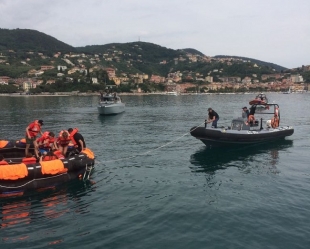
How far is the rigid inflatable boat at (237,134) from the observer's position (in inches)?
806

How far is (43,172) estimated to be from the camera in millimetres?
12711

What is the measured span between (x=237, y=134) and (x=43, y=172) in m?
13.0

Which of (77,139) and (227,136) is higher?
(77,139)

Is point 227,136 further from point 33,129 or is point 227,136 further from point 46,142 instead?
point 33,129

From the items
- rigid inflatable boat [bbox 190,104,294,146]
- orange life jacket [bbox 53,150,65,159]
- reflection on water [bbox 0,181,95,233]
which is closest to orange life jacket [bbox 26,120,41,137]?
orange life jacket [bbox 53,150,65,159]

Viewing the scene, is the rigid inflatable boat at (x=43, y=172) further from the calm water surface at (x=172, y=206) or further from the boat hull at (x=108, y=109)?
the boat hull at (x=108, y=109)

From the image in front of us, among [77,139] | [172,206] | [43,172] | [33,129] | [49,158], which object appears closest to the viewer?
[172,206]

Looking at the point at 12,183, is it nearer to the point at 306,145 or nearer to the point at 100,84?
the point at 306,145

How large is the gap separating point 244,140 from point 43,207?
1438cm

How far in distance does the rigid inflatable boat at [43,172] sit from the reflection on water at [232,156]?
5.85m

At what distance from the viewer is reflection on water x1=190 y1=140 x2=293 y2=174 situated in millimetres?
17234

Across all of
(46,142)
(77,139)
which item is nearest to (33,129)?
(46,142)

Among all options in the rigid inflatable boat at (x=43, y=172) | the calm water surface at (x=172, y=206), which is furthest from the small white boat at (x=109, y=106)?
the rigid inflatable boat at (x=43, y=172)

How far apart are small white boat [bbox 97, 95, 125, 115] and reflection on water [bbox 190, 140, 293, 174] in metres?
26.5
